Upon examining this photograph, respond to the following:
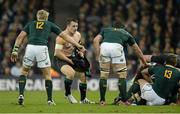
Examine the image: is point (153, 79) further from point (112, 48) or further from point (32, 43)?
point (32, 43)

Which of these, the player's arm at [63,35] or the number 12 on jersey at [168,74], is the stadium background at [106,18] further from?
the number 12 on jersey at [168,74]

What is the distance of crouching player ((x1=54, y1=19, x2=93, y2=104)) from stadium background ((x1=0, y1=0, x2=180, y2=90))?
976cm

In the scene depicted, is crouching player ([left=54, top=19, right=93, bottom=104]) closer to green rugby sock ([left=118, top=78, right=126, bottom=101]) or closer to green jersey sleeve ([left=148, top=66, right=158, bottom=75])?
green rugby sock ([left=118, top=78, right=126, bottom=101])

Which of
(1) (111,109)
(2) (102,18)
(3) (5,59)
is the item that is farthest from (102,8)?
(1) (111,109)

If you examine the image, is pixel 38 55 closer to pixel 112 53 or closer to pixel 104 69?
pixel 104 69

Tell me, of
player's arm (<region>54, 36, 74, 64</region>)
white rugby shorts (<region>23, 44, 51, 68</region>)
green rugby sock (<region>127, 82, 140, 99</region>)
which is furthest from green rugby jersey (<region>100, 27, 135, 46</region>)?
white rugby shorts (<region>23, 44, 51, 68</region>)

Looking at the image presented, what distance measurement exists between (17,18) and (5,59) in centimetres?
262

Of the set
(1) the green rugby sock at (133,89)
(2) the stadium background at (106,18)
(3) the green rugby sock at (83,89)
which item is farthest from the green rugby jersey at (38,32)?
(2) the stadium background at (106,18)

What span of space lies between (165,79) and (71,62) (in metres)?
2.62

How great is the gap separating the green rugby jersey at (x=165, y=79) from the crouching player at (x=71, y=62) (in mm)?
1988

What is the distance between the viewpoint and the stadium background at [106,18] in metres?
28.7

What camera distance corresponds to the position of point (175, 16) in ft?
99.3

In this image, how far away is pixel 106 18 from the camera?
29.6 m

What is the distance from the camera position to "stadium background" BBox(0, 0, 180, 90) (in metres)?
28.7
